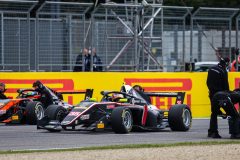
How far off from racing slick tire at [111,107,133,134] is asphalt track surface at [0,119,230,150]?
0.18 m

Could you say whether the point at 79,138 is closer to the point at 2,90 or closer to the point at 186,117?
the point at 186,117

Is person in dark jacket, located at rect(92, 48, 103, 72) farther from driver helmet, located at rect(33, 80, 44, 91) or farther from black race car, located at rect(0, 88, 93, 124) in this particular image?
black race car, located at rect(0, 88, 93, 124)

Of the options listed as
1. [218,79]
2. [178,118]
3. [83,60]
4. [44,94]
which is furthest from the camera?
[83,60]

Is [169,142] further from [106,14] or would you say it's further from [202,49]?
[202,49]

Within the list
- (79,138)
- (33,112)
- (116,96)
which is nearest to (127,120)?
(116,96)

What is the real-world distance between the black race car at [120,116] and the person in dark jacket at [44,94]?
3.21 m

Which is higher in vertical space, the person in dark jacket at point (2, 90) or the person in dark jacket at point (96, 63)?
the person in dark jacket at point (96, 63)

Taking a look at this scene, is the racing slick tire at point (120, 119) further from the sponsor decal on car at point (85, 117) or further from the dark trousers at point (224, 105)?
the dark trousers at point (224, 105)

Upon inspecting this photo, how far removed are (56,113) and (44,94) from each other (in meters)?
3.50

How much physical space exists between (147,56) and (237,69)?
Answer: 345cm

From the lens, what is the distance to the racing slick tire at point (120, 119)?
62.4 feet

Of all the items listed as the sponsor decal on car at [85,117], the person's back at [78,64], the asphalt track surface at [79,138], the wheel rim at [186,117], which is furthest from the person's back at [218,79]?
the person's back at [78,64]

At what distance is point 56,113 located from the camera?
19984mm

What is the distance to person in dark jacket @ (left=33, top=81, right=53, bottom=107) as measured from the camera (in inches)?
922
